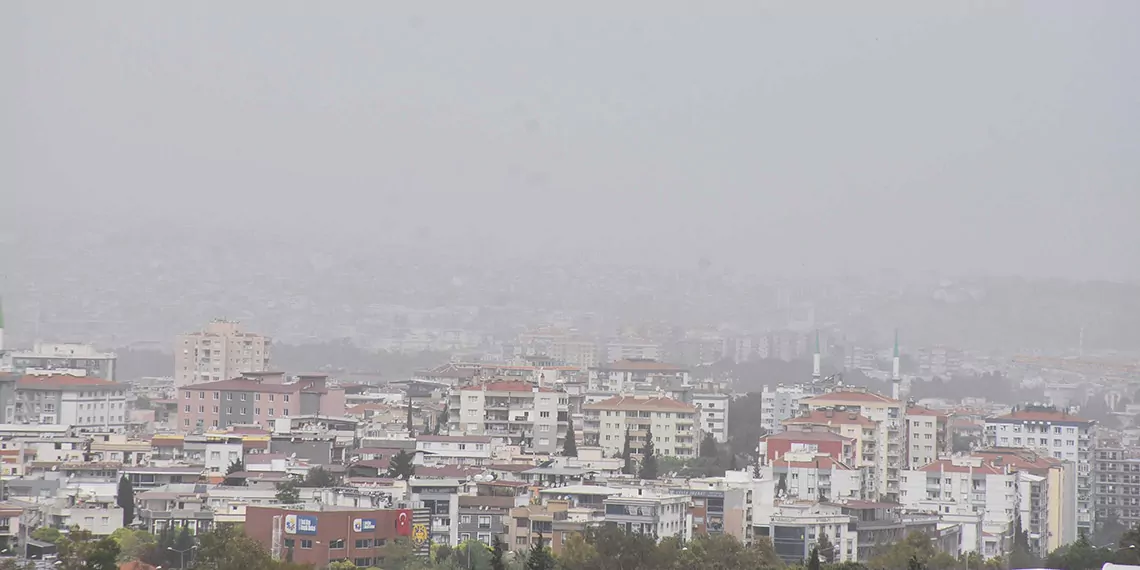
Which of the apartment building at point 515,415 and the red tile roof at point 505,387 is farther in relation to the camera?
the red tile roof at point 505,387

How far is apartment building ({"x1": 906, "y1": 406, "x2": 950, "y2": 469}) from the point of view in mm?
34062

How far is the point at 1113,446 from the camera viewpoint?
40.1m

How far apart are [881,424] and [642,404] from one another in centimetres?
454

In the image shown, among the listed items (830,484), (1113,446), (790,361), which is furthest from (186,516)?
(790,361)

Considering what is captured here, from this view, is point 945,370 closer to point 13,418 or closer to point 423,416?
point 423,416

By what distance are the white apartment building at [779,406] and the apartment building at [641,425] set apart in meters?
5.77

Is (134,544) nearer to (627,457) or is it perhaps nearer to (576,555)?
(576,555)

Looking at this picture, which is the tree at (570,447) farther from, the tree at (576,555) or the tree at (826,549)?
the tree at (576,555)

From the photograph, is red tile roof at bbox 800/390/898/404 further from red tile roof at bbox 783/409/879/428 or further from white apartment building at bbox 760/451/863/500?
white apartment building at bbox 760/451/863/500

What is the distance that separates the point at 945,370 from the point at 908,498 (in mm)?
50076

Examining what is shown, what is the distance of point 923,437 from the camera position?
114 feet

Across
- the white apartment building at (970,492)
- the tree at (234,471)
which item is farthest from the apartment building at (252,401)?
the white apartment building at (970,492)

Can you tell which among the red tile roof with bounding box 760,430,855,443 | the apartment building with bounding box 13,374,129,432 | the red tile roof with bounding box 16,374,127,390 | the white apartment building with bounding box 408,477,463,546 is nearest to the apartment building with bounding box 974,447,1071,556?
the red tile roof with bounding box 760,430,855,443

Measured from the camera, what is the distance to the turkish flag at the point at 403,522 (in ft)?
61.1
